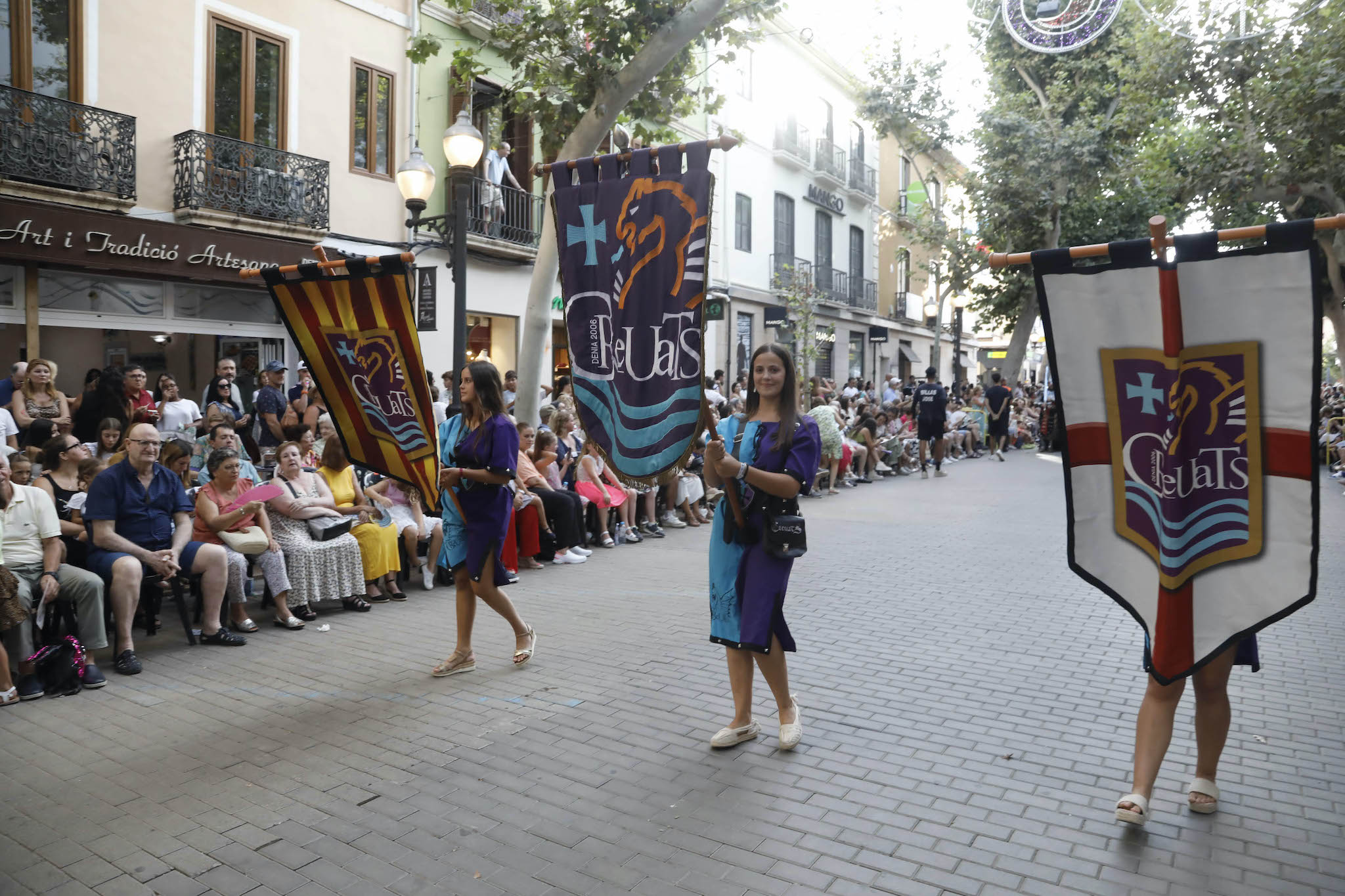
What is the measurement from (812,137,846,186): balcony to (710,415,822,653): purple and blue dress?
27528 millimetres

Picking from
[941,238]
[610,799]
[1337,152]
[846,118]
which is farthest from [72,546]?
[846,118]

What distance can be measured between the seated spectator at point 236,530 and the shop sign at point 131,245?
219 inches

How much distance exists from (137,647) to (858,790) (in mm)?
4987

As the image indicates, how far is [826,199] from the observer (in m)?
31.5

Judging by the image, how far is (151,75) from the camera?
42.9 ft

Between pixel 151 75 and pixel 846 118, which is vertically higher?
pixel 846 118

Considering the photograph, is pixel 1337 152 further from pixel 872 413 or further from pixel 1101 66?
pixel 1101 66

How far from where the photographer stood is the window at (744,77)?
2569 centimetres

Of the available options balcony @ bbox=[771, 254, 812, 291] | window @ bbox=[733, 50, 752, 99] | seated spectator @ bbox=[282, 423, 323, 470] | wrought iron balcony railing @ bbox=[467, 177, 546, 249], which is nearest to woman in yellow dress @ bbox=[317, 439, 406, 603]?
seated spectator @ bbox=[282, 423, 323, 470]

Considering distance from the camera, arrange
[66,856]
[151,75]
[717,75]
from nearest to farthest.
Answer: [66,856] < [151,75] < [717,75]

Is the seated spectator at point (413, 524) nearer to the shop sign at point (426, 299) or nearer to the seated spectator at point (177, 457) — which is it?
the seated spectator at point (177, 457)

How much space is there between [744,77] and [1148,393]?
24.3 m

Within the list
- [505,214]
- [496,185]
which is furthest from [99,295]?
[505,214]

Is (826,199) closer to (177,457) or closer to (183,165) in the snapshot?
(183,165)
